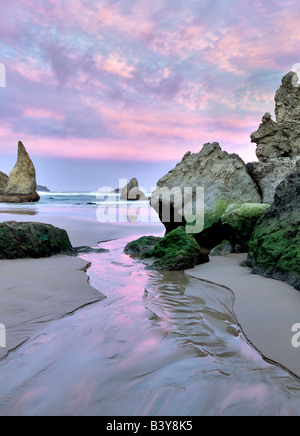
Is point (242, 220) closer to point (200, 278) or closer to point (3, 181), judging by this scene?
point (200, 278)

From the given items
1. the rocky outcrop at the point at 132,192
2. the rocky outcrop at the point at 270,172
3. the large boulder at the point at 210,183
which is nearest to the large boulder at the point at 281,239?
the large boulder at the point at 210,183

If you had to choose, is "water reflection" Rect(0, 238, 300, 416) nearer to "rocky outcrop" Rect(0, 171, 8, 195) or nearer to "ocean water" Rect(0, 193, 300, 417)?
"ocean water" Rect(0, 193, 300, 417)

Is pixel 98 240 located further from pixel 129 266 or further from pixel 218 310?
pixel 218 310

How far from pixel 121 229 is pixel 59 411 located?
974 cm

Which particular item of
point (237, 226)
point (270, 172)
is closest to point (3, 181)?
point (270, 172)

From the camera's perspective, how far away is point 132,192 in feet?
185

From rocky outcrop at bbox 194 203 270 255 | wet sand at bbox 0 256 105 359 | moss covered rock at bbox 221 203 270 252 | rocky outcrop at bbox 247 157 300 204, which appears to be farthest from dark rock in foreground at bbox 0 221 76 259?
rocky outcrop at bbox 247 157 300 204

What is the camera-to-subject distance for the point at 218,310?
10.2ft

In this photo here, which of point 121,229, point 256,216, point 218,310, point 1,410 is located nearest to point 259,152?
point 256,216

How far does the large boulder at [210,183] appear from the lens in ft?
24.4

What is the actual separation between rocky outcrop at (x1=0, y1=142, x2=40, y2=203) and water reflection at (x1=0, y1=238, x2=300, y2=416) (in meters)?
42.0

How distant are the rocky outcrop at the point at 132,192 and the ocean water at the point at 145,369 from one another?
49593mm

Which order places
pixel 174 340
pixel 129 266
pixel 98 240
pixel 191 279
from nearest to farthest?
pixel 174 340 < pixel 191 279 < pixel 129 266 < pixel 98 240

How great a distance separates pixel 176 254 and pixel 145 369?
331 cm
